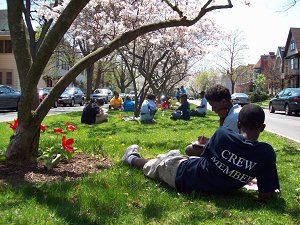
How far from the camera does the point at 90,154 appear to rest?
267 inches

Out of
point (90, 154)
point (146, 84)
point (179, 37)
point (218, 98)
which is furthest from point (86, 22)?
point (218, 98)

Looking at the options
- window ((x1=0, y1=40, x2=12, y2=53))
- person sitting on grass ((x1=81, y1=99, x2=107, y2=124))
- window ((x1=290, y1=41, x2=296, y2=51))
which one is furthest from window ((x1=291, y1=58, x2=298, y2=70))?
person sitting on grass ((x1=81, y1=99, x2=107, y2=124))

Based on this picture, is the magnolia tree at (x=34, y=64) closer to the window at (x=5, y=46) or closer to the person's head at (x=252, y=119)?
the person's head at (x=252, y=119)

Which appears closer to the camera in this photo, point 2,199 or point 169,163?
point 2,199

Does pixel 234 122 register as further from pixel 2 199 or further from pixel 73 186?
pixel 2 199

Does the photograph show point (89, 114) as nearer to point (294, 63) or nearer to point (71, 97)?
point (71, 97)

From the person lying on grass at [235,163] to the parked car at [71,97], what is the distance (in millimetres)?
27362

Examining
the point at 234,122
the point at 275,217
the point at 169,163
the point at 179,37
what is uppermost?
the point at 179,37

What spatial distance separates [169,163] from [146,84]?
15.9 m

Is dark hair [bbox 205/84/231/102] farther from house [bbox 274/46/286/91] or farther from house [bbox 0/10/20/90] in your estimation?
house [bbox 274/46/286/91]

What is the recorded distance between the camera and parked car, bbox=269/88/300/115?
23844 millimetres

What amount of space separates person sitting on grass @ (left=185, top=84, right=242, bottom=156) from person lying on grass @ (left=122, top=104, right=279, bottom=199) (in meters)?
0.88

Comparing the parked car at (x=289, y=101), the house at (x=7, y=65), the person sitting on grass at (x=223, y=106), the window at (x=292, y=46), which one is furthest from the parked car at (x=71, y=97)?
the window at (x=292, y=46)

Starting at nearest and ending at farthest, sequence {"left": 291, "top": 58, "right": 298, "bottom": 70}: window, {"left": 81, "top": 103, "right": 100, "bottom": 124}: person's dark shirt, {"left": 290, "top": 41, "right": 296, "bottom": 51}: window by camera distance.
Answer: {"left": 81, "top": 103, "right": 100, "bottom": 124}: person's dark shirt
{"left": 291, "top": 58, "right": 298, "bottom": 70}: window
{"left": 290, "top": 41, "right": 296, "bottom": 51}: window
